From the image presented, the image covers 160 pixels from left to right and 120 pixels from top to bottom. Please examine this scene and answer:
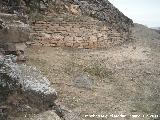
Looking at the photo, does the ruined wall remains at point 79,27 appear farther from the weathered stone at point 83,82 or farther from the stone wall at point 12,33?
the stone wall at point 12,33

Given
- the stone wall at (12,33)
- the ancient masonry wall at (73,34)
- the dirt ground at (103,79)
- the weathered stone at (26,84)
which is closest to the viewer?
the weathered stone at (26,84)

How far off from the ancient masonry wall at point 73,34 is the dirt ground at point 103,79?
11.0 inches

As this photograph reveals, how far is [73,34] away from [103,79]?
2.77 m

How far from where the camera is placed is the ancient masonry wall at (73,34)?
32.9 feet

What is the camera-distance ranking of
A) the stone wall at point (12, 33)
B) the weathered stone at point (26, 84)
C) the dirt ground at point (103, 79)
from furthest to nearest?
the dirt ground at point (103, 79)
the stone wall at point (12, 33)
the weathered stone at point (26, 84)

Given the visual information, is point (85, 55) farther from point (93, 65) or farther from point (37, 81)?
point (37, 81)

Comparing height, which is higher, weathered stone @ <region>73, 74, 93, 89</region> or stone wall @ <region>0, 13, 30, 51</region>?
stone wall @ <region>0, 13, 30, 51</region>

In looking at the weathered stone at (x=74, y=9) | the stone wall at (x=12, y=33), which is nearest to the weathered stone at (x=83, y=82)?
the stone wall at (x=12, y=33)

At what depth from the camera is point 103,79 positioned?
325 inches

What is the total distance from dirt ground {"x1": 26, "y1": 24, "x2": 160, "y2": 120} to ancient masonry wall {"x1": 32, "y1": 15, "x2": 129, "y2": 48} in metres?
0.28

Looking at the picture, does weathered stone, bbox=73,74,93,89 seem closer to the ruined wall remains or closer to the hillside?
the hillside

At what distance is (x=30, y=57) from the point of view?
851cm

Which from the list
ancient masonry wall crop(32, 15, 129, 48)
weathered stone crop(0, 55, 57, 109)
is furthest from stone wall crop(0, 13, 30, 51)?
ancient masonry wall crop(32, 15, 129, 48)

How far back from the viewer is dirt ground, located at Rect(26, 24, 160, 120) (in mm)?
6309
